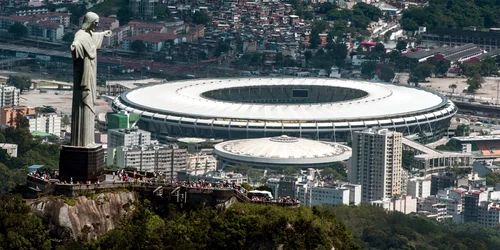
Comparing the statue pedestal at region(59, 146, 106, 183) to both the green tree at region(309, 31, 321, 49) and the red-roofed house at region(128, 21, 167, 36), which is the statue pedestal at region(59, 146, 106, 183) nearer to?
the green tree at region(309, 31, 321, 49)

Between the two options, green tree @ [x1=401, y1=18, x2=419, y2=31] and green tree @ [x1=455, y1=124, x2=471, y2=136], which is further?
green tree @ [x1=401, y1=18, x2=419, y2=31]

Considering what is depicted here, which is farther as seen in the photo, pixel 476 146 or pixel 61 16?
pixel 61 16

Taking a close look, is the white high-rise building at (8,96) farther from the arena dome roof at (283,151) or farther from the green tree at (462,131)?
the green tree at (462,131)

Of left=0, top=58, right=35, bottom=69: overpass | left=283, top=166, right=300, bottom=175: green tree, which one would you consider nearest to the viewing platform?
left=283, top=166, right=300, bottom=175: green tree

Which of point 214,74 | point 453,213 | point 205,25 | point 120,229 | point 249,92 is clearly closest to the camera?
point 120,229

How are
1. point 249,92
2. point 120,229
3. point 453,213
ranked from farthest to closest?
point 249,92, point 453,213, point 120,229

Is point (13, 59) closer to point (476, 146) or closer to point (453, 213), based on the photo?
point (476, 146)

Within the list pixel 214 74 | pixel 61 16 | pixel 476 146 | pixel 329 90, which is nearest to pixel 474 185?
pixel 476 146
